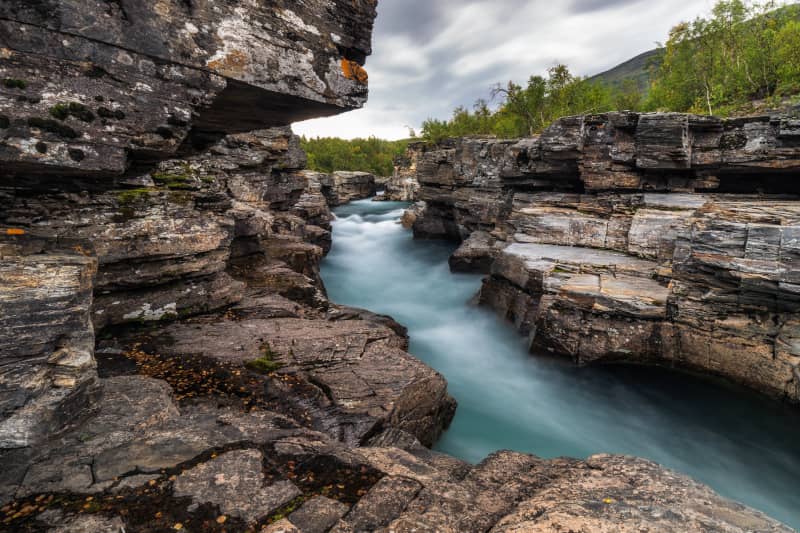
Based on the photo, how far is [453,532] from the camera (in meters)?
3.29

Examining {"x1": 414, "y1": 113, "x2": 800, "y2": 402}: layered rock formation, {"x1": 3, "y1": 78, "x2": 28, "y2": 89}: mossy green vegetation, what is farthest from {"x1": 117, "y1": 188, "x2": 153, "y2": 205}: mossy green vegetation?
{"x1": 414, "y1": 113, "x2": 800, "y2": 402}: layered rock formation

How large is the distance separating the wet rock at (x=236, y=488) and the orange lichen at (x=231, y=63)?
13.6ft

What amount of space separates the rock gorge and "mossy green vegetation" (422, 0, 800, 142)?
20.9m

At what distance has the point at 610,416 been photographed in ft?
32.0

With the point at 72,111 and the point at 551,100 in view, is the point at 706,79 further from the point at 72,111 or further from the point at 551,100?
the point at 72,111

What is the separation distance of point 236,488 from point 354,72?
→ 16.4 ft

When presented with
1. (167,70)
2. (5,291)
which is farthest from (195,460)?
(167,70)

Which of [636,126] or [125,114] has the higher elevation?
[636,126]

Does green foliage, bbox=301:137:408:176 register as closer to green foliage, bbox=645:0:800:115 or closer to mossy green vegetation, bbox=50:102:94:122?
green foliage, bbox=645:0:800:115

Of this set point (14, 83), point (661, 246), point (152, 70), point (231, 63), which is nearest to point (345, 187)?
point (661, 246)

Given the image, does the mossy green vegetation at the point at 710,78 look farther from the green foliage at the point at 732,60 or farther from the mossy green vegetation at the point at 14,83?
the mossy green vegetation at the point at 14,83

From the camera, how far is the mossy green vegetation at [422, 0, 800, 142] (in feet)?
75.5

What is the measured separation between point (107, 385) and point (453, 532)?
15.7ft

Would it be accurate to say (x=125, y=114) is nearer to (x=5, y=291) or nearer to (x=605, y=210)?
(x=5, y=291)
